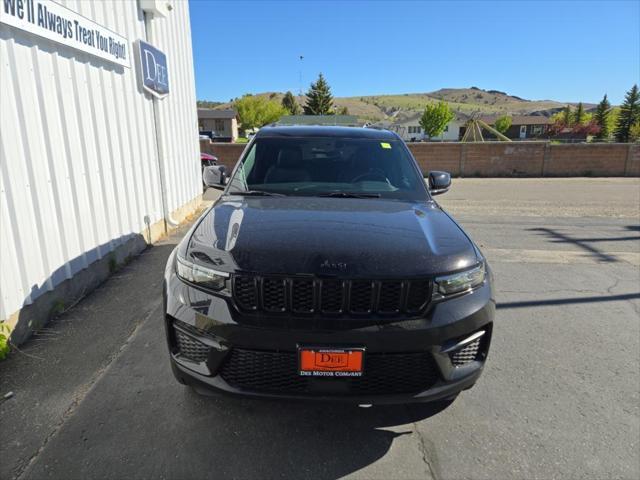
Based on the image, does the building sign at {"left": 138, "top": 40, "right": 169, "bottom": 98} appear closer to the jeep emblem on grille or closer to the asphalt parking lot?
the asphalt parking lot

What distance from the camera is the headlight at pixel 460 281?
2.12 m

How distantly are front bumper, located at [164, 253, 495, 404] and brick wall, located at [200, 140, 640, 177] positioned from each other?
1902cm

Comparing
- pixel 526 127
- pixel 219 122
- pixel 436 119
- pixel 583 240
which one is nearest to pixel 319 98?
pixel 219 122

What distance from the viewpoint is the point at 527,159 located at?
20.6 m

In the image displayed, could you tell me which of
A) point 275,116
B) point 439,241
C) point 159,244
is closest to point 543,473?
point 439,241

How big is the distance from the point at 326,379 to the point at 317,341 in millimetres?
213

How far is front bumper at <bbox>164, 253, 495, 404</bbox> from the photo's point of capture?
200cm

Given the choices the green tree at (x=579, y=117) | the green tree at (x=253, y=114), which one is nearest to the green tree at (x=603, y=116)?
the green tree at (x=579, y=117)

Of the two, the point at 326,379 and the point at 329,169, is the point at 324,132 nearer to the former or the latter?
the point at 329,169

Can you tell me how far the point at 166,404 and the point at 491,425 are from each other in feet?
6.73

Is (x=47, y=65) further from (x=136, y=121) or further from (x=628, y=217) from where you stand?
(x=628, y=217)

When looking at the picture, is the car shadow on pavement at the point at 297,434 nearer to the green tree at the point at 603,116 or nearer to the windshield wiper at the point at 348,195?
the windshield wiper at the point at 348,195

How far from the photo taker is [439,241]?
2.37 meters

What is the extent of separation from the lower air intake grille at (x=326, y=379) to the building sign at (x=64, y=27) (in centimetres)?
321
